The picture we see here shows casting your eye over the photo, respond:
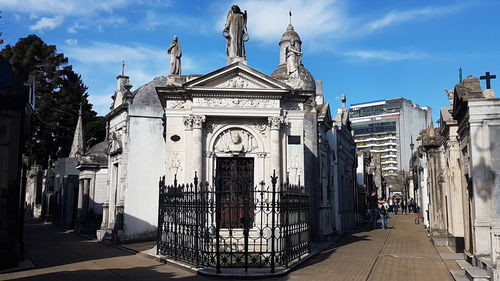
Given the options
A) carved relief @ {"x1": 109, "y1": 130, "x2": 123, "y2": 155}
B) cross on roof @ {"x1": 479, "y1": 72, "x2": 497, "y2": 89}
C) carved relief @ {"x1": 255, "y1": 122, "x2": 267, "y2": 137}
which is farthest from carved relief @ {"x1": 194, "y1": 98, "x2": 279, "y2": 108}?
carved relief @ {"x1": 109, "y1": 130, "x2": 123, "y2": 155}

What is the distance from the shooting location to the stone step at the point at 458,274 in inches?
425

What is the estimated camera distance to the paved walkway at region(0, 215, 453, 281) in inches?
441

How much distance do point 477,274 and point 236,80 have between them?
947cm

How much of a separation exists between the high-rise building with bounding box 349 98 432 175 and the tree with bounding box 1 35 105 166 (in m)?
74.8

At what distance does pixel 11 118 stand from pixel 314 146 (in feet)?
42.5

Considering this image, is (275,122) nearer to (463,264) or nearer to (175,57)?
(175,57)

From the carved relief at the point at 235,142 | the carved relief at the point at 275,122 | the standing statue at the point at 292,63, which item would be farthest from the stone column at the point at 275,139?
the standing statue at the point at 292,63

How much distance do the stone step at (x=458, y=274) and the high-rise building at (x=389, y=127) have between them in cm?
9149

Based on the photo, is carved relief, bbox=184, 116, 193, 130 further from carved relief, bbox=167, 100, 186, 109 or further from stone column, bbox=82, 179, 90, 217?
stone column, bbox=82, 179, 90, 217

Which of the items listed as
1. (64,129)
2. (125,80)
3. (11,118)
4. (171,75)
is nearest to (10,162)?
(11,118)

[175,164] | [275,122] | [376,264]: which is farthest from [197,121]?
[376,264]

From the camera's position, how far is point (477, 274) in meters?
10.2

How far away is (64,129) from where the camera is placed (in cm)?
4503

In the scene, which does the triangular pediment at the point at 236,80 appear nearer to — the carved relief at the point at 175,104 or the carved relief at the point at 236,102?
the carved relief at the point at 236,102
